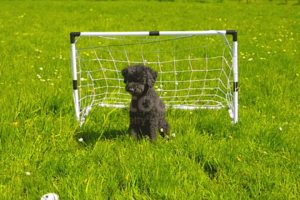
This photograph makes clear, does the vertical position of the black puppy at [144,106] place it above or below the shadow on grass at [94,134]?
above

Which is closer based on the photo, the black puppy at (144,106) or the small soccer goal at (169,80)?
the black puppy at (144,106)

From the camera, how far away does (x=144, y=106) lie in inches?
221

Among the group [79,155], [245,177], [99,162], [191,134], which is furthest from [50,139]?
[245,177]

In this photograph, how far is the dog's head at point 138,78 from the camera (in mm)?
5297

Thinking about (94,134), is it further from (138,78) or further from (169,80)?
(169,80)

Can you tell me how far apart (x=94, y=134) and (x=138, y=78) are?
4.12 ft

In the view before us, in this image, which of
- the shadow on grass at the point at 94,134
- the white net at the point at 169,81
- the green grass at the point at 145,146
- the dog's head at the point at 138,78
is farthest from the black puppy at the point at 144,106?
the white net at the point at 169,81

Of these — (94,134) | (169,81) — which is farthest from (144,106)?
(169,81)

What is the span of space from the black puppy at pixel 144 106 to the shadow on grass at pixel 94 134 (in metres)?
0.37

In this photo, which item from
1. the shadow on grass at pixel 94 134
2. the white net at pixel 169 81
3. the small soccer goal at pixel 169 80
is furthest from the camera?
the white net at pixel 169 81

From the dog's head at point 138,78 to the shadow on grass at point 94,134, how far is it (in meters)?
0.87

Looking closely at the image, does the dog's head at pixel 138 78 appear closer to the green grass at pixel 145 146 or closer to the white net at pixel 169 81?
the green grass at pixel 145 146

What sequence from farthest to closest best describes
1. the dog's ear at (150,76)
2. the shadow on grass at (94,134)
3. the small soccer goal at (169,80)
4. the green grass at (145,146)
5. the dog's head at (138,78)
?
the small soccer goal at (169,80)
the shadow on grass at (94,134)
the dog's ear at (150,76)
the dog's head at (138,78)
the green grass at (145,146)

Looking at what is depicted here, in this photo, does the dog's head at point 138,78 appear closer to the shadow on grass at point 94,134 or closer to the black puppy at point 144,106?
the black puppy at point 144,106
